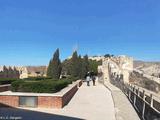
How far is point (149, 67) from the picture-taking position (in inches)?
2372

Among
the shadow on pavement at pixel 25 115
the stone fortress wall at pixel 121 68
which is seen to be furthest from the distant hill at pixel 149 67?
the shadow on pavement at pixel 25 115

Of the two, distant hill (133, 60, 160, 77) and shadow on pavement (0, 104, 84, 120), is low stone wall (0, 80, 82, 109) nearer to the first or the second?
shadow on pavement (0, 104, 84, 120)

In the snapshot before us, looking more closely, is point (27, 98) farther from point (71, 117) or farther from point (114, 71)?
point (114, 71)

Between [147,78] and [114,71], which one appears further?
[114,71]

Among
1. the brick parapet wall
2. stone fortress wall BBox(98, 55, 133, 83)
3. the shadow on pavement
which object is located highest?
stone fortress wall BBox(98, 55, 133, 83)

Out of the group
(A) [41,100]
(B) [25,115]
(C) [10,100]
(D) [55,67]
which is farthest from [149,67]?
(B) [25,115]

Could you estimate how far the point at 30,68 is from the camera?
13338 centimetres

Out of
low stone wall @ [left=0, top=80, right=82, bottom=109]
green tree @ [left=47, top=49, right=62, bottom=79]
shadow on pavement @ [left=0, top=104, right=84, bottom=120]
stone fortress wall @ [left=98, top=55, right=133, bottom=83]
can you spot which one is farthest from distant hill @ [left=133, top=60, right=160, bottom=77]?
shadow on pavement @ [left=0, top=104, right=84, bottom=120]

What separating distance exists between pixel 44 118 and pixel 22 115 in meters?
0.96

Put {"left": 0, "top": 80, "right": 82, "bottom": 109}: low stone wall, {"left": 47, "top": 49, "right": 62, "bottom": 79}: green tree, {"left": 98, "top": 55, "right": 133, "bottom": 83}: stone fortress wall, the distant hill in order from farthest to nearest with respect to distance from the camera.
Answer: {"left": 47, "top": 49, "right": 62, "bottom": 79}: green tree → the distant hill → {"left": 98, "top": 55, "right": 133, "bottom": 83}: stone fortress wall → {"left": 0, "top": 80, "right": 82, "bottom": 109}: low stone wall

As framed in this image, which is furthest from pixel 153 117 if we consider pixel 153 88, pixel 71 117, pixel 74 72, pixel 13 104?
pixel 74 72

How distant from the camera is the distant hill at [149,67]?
54.5m

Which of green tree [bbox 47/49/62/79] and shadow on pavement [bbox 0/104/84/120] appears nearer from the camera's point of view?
shadow on pavement [bbox 0/104/84/120]

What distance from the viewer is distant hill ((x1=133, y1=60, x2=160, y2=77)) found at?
179ft
